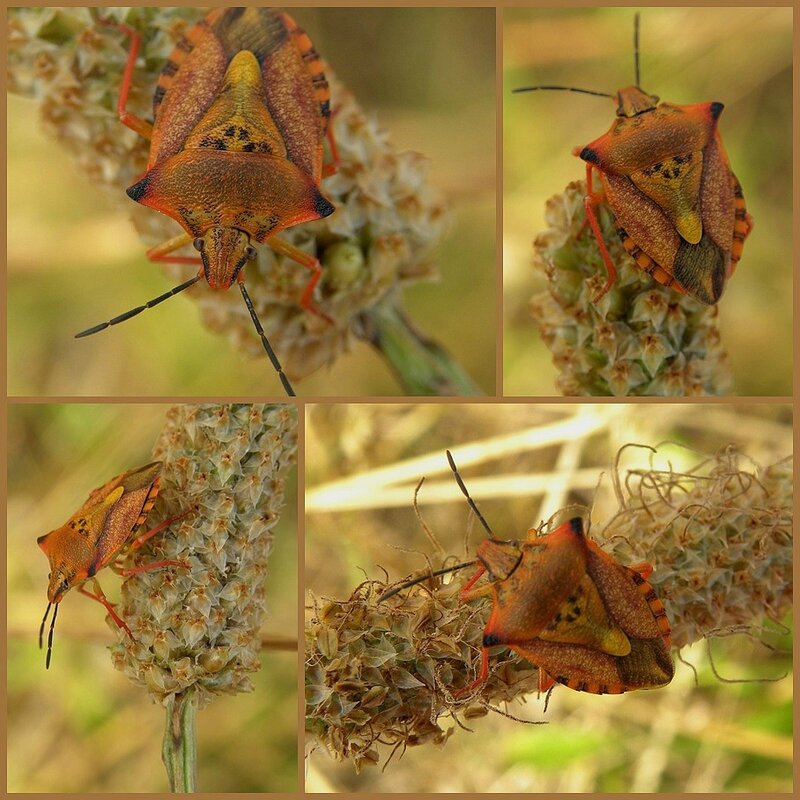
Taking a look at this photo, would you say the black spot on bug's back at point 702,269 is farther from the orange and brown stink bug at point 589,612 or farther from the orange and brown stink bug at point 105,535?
the orange and brown stink bug at point 105,535

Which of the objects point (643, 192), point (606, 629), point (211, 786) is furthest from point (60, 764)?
point (643, 192)

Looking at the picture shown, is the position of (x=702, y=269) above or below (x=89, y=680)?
above

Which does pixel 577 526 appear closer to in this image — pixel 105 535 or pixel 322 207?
pixel 322 207

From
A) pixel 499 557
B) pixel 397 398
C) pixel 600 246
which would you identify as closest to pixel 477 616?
pixel 499 557

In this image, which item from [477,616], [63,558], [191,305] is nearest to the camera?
[477,616]

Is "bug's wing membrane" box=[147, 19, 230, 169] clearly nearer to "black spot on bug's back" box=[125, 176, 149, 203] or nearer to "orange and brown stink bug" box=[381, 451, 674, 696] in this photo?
"black spot on bug's back" box=[125, 176, 149, 203]

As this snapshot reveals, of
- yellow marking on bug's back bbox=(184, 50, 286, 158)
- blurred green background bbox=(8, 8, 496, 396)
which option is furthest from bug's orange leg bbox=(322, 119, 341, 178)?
blurred green background bbox=(8, 8, 496, 396)

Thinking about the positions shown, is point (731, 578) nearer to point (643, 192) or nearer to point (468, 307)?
point (643, 192)
